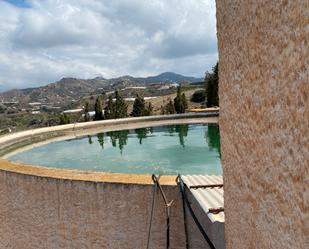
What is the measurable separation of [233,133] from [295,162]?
82 cm

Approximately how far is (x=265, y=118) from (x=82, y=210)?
3.76 metres

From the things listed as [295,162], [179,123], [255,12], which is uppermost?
[255,12]

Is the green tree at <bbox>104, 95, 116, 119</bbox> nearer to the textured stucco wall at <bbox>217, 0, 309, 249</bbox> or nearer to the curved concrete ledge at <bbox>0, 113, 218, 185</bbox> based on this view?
the curved concrete ledge at <bbox>0, 113, 218, 185</bbox>

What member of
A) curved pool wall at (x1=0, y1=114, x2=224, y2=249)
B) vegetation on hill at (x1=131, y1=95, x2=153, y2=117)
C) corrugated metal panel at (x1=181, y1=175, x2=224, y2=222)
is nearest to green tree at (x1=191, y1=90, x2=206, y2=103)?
vegetation on hill at (x1=131, y1=95, x2=153, y2=117)

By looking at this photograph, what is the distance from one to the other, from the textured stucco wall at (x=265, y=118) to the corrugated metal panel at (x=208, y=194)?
2.73ft

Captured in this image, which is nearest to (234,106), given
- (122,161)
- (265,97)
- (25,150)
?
(265,97)

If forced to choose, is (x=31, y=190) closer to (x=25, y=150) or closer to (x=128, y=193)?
(x=128, y=193)

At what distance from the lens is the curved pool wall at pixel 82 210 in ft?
16.0

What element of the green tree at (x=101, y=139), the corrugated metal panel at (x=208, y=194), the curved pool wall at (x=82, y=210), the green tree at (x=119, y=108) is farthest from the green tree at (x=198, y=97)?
the corrugated metal panel at (x=208, y=194)

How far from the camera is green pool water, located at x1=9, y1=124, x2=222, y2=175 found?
8.84 metres

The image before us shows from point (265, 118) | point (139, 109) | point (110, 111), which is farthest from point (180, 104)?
point (265, 118)

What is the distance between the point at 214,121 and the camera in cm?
1753

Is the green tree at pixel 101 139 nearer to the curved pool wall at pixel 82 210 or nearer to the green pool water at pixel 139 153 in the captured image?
the green pool water at pixel 139 153

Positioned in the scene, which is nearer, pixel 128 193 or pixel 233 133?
pixel 233 133
